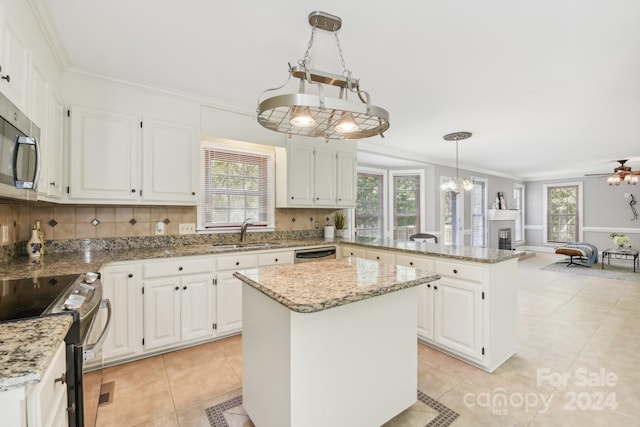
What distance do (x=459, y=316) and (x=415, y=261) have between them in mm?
589

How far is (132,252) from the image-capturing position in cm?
266

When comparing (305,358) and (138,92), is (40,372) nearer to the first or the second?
(305,358)

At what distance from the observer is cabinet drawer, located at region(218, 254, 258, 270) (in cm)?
287

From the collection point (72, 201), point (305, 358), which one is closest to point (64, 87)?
point (72, 201)

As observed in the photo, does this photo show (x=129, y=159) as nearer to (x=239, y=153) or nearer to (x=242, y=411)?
(x=239, y=153)

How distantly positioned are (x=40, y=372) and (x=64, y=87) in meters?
2.59

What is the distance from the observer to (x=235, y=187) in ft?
11.9

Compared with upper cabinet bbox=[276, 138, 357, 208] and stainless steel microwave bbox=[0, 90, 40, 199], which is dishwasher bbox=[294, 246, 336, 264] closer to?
upper cabinet bbox=[276, 138, 357, 208]

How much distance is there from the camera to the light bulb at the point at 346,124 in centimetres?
160

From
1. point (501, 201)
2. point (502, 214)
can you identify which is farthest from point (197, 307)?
point (501, 201)

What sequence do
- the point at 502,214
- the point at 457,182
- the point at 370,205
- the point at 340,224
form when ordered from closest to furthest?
the point at 340,224
the point at 457,182
the point at 370,205
the point at 502,214

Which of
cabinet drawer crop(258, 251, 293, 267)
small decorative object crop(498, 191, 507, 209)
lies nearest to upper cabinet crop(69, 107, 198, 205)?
cabinet drawer crop(258, 251, 293, 267)

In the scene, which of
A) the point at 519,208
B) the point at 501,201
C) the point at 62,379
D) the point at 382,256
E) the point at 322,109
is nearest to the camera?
the point at 62,379

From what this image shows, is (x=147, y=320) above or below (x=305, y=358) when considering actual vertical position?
below
